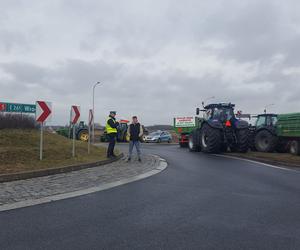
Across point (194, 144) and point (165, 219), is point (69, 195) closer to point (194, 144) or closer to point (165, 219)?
point (165, 219)

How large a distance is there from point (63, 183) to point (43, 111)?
14.1 feet

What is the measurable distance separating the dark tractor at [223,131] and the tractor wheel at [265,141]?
3.38 ft

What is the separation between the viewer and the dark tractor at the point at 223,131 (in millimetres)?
19922

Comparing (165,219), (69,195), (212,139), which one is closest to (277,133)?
(212,139)

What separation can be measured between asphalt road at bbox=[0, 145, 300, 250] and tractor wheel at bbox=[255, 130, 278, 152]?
11109 millimetres

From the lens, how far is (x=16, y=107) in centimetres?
1828

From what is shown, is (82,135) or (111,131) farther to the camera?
(82,135)

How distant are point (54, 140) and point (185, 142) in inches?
572

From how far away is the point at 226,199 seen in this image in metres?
7.87

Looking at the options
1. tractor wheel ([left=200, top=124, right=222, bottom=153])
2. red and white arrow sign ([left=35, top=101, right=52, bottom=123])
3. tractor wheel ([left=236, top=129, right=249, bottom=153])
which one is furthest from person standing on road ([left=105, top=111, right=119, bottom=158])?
tractor wheel ([left=236, top=129, right=249, bottom=153])

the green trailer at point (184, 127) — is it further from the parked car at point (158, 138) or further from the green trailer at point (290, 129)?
the parked car at point (158, 138)

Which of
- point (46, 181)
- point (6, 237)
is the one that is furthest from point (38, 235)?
point (46, 181)

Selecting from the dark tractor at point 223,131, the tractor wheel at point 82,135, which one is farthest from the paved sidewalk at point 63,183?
the tractor wheel at point 82,135

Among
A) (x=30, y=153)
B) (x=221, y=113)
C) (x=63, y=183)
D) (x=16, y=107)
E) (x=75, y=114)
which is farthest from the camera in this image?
(x=221, y=113)
